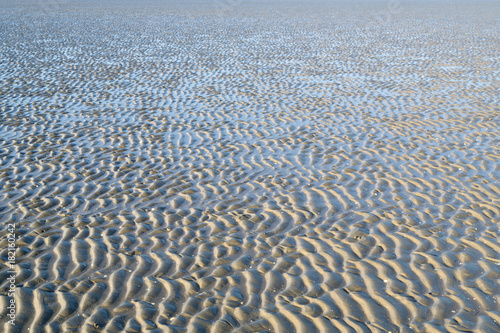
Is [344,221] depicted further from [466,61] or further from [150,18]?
[150,18]

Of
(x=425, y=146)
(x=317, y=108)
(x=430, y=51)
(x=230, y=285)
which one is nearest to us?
(x=230, y=285)

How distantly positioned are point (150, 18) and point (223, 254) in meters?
42.5

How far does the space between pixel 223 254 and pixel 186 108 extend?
9238 mm

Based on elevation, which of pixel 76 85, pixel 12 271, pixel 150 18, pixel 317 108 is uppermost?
pixel 12 271

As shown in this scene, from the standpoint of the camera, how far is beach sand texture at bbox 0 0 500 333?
6.64m

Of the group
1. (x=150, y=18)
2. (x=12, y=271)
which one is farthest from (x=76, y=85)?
(x=150, y=18)

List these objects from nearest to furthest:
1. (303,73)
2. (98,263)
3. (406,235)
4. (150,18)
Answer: (98,263)
(406,235)
(303,73)
(150,18)

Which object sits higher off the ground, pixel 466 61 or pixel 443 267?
pixel 443 267

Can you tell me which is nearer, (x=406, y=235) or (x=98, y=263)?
(x=98, y=263)

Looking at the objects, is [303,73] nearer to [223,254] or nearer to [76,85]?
[76,85]

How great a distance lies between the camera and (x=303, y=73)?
21.8 metres

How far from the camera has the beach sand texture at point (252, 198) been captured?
6641mm

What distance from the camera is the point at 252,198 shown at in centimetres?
978

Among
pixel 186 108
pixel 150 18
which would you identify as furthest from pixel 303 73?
pixel 150 18
